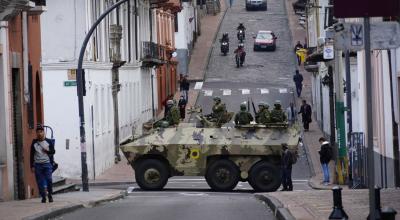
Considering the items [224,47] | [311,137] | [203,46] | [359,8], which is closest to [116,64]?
[311,137]

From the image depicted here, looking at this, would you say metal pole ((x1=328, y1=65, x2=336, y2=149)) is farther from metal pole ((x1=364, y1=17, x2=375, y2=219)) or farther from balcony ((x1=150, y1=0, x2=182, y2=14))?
metal pole ((x1=364, y1=17, x2=375, y2=219))

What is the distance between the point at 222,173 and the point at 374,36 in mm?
19097

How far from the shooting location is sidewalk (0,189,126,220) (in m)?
19.4

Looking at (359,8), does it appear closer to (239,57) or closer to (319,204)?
(319,204)

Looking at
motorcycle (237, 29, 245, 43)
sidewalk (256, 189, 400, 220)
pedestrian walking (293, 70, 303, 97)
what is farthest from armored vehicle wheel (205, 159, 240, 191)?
motorcycle (237, 29, 245, 43)

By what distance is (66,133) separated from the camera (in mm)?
37438

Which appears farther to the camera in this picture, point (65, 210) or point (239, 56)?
point (239, 56)

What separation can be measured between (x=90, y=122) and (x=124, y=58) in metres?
10.2

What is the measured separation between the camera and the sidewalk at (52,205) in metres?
19.4

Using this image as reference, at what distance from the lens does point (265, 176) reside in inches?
1241

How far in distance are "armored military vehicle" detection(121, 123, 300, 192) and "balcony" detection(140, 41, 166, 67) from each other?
21.1m

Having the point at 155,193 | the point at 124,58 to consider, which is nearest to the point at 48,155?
the point at 155,193

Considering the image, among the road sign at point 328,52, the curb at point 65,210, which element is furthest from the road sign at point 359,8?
the road sign at point 328,52

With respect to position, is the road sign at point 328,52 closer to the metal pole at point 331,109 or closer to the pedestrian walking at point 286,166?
the metal pole at point 331,109
